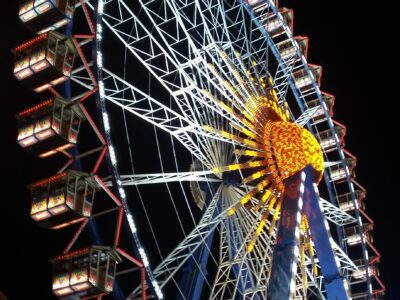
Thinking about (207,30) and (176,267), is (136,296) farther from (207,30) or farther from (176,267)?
(207,30)

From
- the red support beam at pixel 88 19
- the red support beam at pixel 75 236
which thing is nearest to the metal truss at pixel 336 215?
the red support beam at pixel 75 236

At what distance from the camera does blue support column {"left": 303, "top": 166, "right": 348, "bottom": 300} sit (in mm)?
17109

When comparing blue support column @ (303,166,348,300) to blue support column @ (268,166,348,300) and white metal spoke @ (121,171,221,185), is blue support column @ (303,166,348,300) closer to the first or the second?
blue support column @ (268,166,348,300)

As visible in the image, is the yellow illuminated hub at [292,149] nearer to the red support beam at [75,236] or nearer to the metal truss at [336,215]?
the metal truss at [336,215]

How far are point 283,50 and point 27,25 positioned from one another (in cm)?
992

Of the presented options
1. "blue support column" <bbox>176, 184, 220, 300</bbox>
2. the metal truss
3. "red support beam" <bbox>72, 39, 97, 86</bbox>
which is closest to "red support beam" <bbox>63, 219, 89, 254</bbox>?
"red support beam" <bbox>72, 39, 97, 86</bbox>

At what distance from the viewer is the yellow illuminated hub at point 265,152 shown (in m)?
18.1

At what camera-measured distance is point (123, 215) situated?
49.3 feet

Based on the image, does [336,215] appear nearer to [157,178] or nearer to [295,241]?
[295,241]

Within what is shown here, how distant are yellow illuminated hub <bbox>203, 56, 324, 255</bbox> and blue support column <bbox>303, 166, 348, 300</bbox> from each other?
58cm

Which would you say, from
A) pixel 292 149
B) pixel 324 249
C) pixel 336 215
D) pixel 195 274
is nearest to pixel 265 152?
pixel 292 149

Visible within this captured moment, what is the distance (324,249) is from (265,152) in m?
3.08

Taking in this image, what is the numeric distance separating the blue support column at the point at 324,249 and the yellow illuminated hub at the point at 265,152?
1.90 ft

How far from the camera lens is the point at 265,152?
1839cm
